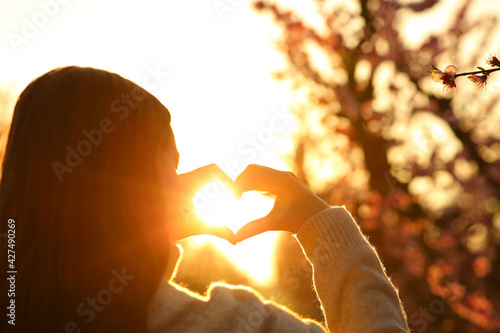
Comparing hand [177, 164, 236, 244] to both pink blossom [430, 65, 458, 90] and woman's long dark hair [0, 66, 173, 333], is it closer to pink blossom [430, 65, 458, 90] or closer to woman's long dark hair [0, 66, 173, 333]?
woman's long dark hair [0, 66, 173, 333]

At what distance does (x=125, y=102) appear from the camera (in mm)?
1354

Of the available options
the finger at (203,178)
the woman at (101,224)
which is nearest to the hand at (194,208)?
the finger at (203,178)

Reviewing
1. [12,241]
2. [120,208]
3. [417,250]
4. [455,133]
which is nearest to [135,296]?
[120,208]

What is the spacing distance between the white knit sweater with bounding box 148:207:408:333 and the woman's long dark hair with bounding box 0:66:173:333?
0.31 feet

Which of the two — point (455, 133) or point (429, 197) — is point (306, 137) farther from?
point (455, 133)

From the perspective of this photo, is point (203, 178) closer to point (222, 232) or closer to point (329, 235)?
point (222, 232)

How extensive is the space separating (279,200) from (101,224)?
0.60 metres

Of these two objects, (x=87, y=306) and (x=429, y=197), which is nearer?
(x=87, y=306)

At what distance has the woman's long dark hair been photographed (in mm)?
1225

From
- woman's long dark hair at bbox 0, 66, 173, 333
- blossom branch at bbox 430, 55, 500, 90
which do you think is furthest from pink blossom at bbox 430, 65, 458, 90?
woman's long dark hair at bbox 0, 66, 173, 333

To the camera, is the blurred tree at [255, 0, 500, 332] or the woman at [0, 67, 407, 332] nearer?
the woman at [0, 67, 407, 332]

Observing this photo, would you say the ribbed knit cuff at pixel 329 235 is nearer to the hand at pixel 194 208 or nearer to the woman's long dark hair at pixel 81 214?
the hand at pixel 194 208

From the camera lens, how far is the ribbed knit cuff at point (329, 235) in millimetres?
1516

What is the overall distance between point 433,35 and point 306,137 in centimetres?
550
